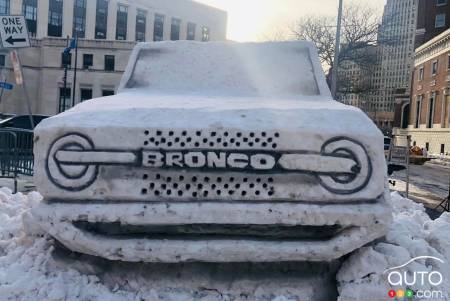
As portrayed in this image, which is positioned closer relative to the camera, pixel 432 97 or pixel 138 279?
pixel 138 279

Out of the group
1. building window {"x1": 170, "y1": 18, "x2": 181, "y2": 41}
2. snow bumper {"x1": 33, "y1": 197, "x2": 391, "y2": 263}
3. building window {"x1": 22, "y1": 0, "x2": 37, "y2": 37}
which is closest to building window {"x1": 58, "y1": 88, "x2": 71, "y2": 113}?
building window {"x1": 22, "y1": 0, "x2": 37, "y2": 37}

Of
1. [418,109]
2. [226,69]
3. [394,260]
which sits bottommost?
[394,260]

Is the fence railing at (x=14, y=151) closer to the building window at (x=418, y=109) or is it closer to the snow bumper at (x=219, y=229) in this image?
the snow bumper at (x=219, y=229)

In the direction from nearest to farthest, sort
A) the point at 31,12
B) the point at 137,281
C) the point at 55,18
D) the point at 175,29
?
1. the point at 137,281
2. the point at 31,12
3. the point at 55,18
4. the point at 175,29

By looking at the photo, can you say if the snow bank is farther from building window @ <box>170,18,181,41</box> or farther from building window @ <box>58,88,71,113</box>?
building window @ <box>170,18,181,41</box>

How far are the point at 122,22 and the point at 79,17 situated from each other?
5.66m

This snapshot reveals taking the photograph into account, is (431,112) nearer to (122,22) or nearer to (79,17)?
(122,22)

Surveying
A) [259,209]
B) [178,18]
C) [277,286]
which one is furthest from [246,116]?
[178,18]

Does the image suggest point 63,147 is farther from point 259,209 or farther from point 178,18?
point 178,18

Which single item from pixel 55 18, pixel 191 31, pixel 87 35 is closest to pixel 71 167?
pixel 55 18

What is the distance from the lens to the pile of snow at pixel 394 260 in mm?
2607

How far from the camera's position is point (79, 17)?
175ft

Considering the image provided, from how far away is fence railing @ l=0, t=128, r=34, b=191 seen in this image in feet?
26.3

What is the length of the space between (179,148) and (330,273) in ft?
4.18
